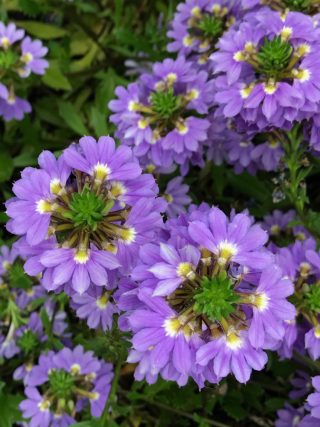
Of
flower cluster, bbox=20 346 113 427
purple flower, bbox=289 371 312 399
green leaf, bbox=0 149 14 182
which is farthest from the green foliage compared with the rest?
purple flower, bbox=289 371 312 399

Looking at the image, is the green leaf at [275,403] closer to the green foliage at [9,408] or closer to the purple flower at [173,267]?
the green foliage at [9,408]

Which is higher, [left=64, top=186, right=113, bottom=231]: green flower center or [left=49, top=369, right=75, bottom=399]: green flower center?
[left=64, top=186, right=113, bottom=231]: green flower center

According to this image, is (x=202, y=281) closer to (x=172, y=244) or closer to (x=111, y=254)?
(x=172, y=244)

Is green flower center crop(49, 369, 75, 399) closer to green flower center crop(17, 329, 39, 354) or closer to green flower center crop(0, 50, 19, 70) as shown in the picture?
green flower center crop(17, 329, 39, 354)

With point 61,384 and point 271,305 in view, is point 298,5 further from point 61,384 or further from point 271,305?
point 61,384

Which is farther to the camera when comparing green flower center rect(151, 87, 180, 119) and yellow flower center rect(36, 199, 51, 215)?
green flower center rect(151, 87, 180, 119)

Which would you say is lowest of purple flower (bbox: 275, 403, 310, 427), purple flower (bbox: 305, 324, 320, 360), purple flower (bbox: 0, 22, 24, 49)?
purple flower (bbox: 275, 403, 310, 427)

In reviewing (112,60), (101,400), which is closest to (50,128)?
(112,60)
